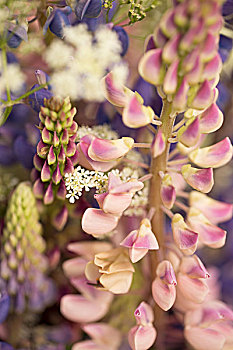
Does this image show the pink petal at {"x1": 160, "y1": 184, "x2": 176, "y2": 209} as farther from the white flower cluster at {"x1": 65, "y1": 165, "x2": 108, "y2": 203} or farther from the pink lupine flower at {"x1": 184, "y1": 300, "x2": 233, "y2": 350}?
the pink lupine flower at {"x1": 184, "y1": 300, "x2": 233, "y2": 350}

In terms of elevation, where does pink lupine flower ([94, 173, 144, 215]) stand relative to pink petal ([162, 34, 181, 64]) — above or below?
below

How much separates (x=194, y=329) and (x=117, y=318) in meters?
0.12

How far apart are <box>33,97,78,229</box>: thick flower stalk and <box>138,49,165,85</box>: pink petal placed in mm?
100

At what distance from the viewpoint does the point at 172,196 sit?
1.46 feet

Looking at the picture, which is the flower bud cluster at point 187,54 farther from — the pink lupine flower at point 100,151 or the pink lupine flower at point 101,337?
the pink lupine flower at point 101,337

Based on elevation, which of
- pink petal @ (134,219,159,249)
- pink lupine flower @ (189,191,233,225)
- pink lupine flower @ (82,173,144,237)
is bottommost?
pink lupine flower @ (189,191,233,225)

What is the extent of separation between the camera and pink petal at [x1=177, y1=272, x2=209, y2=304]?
0.48 meters

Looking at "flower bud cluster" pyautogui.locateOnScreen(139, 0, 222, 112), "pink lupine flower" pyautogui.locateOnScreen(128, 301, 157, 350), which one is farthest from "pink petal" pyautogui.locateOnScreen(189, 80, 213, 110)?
"pink lupine flower" pyautogui.locateOnScreen(128, 301, 157, 350)

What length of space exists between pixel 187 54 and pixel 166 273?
0.22 meters

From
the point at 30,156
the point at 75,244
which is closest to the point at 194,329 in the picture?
the point at 75,244

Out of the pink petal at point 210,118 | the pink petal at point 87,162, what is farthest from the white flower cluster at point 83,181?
the pink petal at point 210,118

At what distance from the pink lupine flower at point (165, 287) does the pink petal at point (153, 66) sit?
19cm

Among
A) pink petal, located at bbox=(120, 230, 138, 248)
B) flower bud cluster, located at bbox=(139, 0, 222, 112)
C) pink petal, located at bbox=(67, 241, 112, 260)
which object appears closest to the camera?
flower bud cluster, located at bbox=(139, 0, 222, 112)

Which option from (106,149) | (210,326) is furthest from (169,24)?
(210,326)
